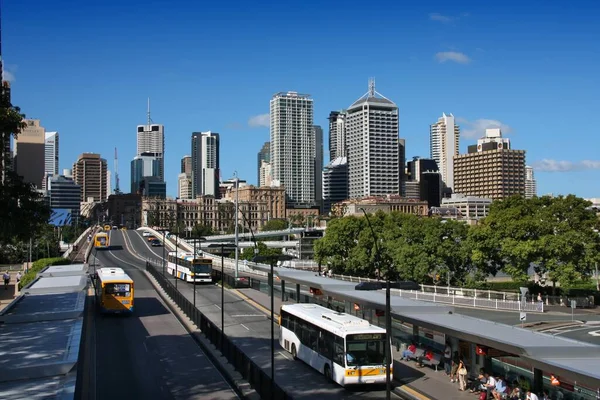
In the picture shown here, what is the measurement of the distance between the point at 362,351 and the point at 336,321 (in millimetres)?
2127

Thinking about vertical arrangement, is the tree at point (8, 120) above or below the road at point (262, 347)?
above

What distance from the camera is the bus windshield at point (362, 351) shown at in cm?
2662

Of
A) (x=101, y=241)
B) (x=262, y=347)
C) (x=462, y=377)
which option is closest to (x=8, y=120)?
(x=262, y=347)

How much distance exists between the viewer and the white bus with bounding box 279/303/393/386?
26.5 metres

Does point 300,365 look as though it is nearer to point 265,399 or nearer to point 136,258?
point 265,399

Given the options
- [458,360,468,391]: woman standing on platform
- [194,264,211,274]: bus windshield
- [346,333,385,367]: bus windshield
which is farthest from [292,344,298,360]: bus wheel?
[194,264,211,274]: bus windshield

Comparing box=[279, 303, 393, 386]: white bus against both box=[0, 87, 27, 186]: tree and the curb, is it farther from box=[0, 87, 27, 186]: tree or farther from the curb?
box=[0, 87, 27, 186]: tree

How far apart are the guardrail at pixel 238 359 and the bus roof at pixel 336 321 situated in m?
3.25

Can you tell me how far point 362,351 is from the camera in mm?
26719

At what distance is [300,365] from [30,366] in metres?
13.8

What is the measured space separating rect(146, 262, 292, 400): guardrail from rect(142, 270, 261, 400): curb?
0.19 meters

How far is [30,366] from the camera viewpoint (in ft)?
69.2

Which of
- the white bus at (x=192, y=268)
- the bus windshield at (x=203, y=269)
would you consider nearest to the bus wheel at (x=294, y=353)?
the white bus at (x=192, y=268)

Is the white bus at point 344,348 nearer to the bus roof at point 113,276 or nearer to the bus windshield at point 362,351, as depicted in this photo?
the bus windshield at point 362,351
